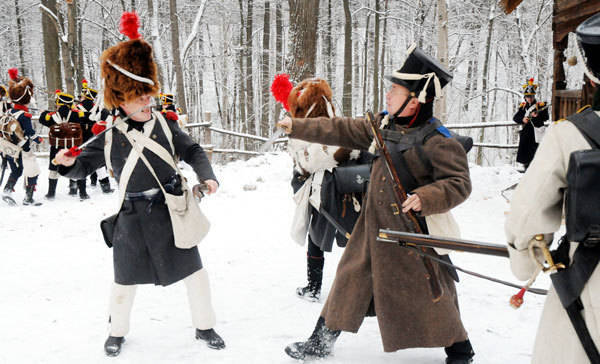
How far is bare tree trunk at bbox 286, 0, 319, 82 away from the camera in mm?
8133

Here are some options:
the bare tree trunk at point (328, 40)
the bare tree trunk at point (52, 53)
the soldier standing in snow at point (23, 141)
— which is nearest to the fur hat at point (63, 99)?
the soldier standing in snow at point (23, 141)

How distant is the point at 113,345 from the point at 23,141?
6483 millimetres

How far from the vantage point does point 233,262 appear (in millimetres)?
5301

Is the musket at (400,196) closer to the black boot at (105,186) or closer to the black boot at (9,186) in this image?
the black boot at (9,186)

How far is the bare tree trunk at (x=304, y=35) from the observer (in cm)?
813

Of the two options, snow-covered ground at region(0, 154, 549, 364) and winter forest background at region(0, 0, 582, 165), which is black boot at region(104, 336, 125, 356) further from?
winter forest background at region(0, 0, 582, 165)

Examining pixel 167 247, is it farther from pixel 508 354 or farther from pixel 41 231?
pixel 41 231

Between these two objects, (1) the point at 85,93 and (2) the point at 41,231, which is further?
(1) the point at 85,93

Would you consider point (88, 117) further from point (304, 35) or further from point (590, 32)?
point (590, 32)

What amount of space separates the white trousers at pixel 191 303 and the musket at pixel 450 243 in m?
Result: 1.61

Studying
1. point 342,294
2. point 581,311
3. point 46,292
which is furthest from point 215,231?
point 581,311

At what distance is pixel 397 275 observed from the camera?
Answer: 8.64ft

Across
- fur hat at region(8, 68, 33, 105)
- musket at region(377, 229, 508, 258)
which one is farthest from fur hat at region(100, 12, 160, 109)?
fur hat at region(8, 68, 33, 105)

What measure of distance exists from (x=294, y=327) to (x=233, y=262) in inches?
73.9
